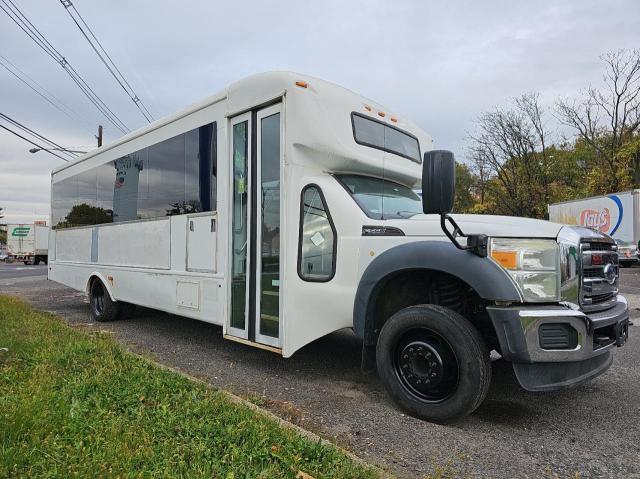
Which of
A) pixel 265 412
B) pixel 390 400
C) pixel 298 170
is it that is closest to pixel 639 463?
pixel 390 400

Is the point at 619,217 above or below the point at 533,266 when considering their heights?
above

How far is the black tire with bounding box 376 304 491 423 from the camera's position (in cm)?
349

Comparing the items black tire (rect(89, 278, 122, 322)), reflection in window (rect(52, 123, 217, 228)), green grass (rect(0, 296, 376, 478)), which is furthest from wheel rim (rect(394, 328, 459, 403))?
black tire (rect(89, 278, 122, 322))

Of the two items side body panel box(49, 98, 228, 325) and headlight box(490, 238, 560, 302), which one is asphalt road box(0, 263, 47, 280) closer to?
side body panel box(49, 98, 228, 325)

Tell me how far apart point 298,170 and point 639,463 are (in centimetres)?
343

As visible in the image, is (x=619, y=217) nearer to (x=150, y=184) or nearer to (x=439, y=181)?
(x=150, y=184)

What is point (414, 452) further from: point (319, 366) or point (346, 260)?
point (319, 366)

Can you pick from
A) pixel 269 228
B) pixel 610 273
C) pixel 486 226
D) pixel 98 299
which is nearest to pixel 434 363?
pixel 486 226

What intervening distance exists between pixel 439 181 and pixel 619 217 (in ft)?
62.1

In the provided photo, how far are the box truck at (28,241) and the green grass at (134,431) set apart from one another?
36588 mm

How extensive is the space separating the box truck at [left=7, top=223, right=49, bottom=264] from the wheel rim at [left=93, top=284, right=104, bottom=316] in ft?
104

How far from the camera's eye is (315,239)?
459 cm

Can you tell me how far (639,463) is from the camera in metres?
3.13

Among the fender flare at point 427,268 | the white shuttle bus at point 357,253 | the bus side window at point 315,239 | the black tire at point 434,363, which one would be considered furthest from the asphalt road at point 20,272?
the black tire at point 434,363
